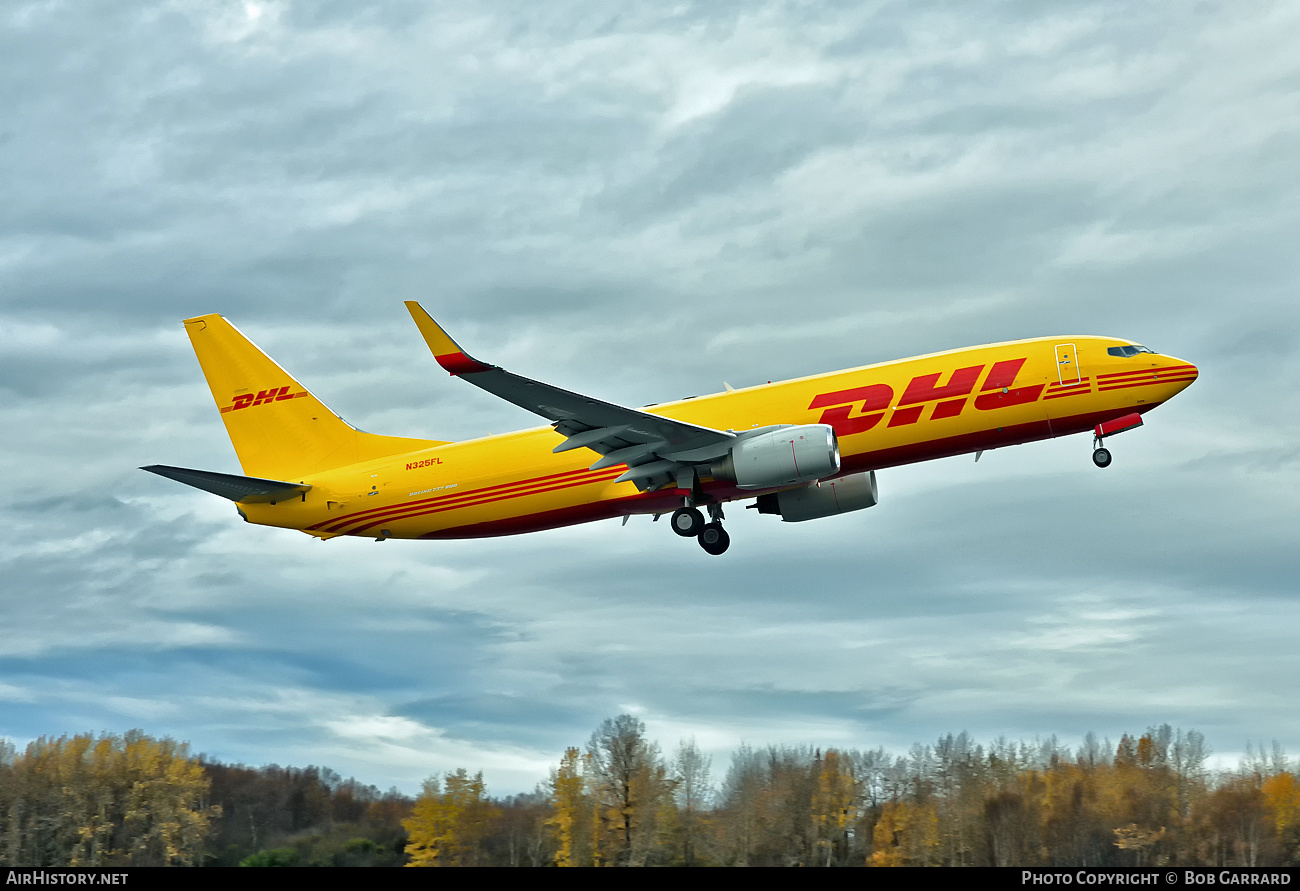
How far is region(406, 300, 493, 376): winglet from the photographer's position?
3109 cm

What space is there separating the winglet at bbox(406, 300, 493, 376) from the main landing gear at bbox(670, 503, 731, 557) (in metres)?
10.1

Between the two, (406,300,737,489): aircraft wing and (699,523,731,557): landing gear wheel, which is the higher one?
(406,300,737,489): aircraft wing

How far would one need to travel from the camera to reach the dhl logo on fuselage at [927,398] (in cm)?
3519

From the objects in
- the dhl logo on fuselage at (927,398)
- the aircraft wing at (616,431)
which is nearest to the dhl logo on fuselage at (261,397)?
the aircraft wing at (616,431)

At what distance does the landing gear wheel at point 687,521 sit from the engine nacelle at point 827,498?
12.4 ft

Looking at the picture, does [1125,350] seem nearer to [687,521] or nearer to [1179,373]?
[1179,373]

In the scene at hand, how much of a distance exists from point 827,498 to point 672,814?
48.3 feet

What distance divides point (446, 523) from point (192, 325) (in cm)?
1521

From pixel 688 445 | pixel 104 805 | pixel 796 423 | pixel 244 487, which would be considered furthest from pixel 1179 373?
pixel 104 805

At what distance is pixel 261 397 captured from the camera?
46.3 meters

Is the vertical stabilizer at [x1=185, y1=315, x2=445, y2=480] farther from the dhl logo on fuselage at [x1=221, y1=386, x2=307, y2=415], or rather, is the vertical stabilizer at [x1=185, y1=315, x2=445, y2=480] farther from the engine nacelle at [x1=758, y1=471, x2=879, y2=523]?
the engine nacelle at [x1=758, y1=471, x2=879, y2=523]

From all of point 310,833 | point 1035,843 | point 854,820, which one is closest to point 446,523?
point 310,833

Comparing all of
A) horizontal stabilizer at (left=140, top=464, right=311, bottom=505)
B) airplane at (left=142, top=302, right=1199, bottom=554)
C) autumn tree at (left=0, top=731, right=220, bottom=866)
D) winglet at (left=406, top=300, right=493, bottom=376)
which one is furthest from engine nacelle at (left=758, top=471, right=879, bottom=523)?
autumn tree at (left=0, top=731, right=220, bottom=866)

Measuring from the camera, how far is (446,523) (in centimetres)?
4097
